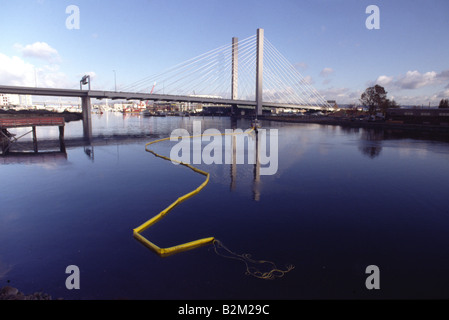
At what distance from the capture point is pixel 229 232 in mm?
10328

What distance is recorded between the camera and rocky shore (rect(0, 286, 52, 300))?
667cm

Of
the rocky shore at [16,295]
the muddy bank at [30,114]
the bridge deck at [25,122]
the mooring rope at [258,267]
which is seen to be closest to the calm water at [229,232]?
the mooring rope at [258,267]

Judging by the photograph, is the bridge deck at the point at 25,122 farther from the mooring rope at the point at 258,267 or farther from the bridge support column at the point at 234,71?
the bridge support column at the point at 234,71

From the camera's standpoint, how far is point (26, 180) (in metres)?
18.1

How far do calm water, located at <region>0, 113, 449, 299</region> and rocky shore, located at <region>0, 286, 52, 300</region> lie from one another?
29 centimetres

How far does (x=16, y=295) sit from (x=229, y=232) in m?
6.47

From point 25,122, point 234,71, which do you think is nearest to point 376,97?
point 234,71

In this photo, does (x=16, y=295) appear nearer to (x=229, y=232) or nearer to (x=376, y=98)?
(x=229, y=232)

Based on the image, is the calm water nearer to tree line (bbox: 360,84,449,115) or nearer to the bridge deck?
the bridge deck

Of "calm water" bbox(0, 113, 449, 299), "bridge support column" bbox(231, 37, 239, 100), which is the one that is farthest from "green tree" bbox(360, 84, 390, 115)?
"calm water" bbox(0, 113, 449, 299)

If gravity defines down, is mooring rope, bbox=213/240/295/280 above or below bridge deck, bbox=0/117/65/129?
below

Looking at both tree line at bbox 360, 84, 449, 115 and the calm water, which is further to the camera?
tree line at bbox 360, 84, 449, 115
